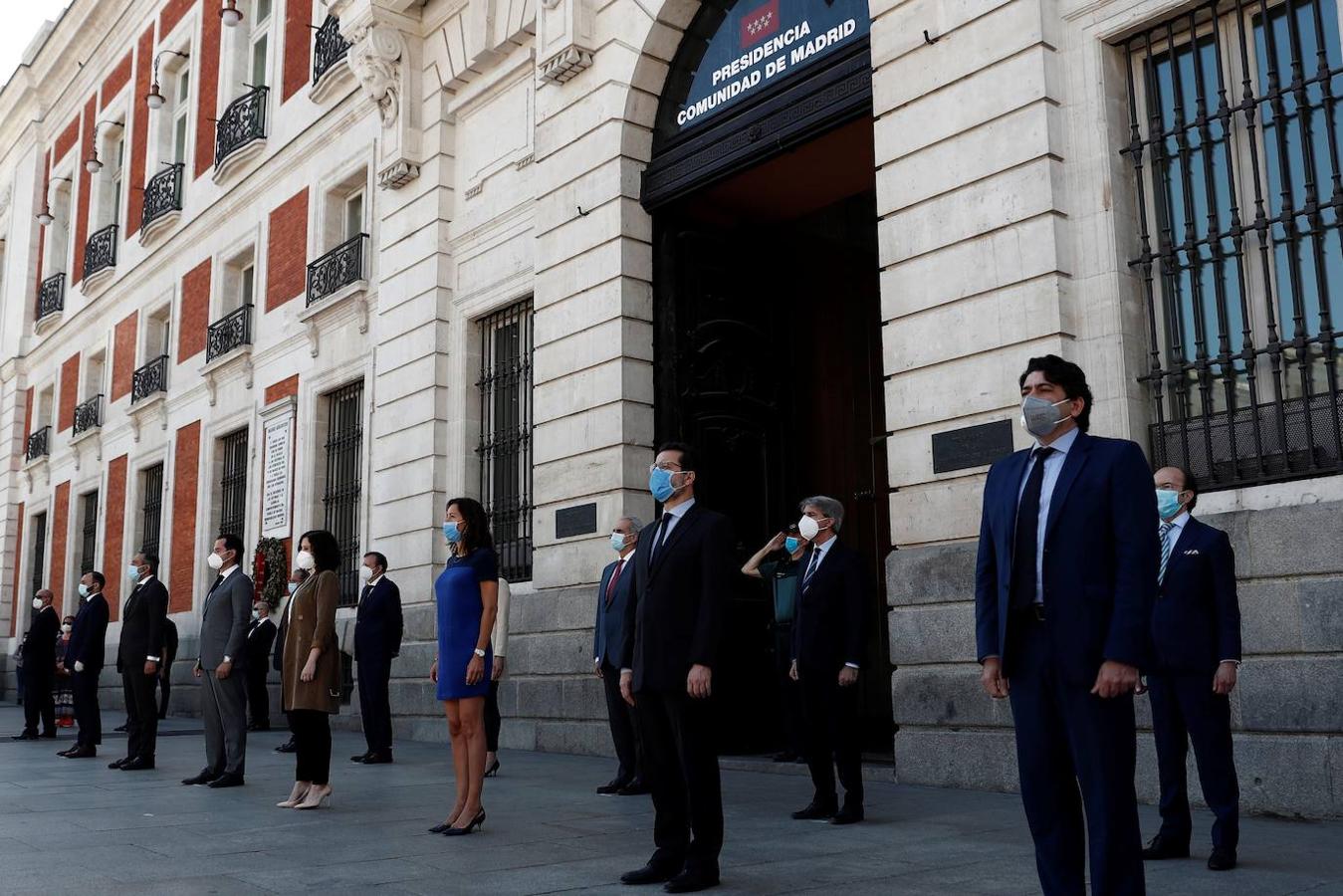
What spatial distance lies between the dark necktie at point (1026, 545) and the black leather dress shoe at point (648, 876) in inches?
81.0

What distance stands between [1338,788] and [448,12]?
11.8 meters

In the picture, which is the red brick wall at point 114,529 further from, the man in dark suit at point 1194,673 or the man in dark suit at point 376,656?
the man in dark suit at point 1194,673

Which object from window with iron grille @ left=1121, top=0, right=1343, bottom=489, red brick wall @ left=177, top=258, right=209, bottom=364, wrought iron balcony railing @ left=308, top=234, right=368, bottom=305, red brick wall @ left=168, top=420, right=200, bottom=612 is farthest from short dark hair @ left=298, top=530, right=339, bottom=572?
red brick wall @ left=177, top=258, right=209, bottom=364

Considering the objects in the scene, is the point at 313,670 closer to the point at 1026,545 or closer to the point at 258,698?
the point at 1026,545

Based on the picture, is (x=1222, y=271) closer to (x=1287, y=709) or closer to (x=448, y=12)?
(x=1287, y=709)

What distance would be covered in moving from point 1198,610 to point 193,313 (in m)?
18.2

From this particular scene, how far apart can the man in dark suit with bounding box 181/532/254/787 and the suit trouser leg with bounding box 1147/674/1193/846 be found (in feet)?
19.5

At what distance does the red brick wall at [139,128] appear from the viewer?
23516 millimetres

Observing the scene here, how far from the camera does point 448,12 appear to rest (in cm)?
1438

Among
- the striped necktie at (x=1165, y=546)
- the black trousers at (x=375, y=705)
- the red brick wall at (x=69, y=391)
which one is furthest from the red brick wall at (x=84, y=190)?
the striped necktie at (x=1165, y=546)

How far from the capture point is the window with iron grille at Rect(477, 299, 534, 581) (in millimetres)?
13000

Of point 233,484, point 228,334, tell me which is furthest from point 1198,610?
point 228,334

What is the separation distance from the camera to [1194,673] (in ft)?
18.6

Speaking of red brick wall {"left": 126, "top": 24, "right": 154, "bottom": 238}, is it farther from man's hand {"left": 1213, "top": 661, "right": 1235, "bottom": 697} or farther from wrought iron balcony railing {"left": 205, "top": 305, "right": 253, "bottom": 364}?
man's hand {"left": 1213, "top": 661, "right": 1235, "bottom": 697}
